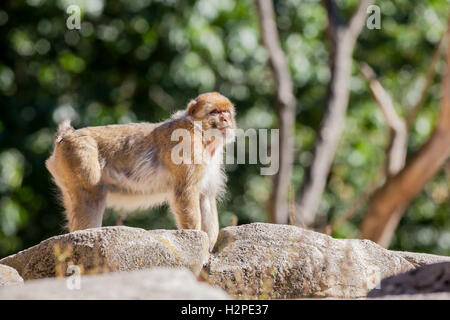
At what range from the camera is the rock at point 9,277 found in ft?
16.3

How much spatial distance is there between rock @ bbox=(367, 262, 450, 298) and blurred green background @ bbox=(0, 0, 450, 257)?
283 inches

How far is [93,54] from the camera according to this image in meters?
13.2

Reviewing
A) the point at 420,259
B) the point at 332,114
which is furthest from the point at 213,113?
the point at 332,114

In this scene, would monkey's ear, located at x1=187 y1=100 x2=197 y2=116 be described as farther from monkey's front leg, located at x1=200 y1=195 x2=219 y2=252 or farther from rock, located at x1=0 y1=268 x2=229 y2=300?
rock, located at x1=0 y1=268 x2=229 y2=300

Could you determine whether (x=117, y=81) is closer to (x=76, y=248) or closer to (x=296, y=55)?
(x=296, y=55)

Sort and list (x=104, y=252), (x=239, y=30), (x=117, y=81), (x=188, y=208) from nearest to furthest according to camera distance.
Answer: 1. (x=104, y=252)
2. (x=188, y=208)
3. (x=239, y=30)
4. (x=117, y=81)

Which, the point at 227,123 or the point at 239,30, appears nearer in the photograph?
the point at 227,123

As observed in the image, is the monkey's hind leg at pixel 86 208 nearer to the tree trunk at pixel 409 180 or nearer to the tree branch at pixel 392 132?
the tree trunk at pixel 409 180

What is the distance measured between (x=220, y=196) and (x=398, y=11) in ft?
23.3

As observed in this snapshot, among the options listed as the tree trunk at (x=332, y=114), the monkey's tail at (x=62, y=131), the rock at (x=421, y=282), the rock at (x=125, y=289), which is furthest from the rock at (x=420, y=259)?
the tree trunk at (x=332, y=114)

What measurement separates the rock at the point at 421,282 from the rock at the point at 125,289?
1.32m

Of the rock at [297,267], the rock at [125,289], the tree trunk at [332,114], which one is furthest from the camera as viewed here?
the tree trunk at [332,114]

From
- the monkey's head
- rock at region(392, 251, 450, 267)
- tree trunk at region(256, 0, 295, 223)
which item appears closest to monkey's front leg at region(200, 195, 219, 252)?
the monkey's head
